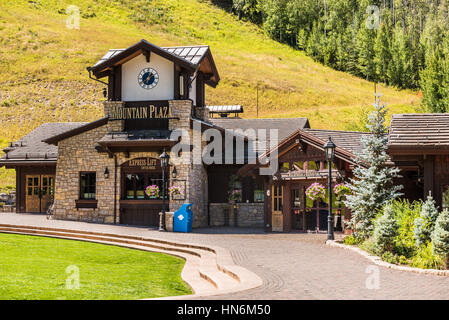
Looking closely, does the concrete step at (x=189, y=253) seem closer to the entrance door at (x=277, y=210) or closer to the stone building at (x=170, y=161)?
the stone building at (x=170, y=161)

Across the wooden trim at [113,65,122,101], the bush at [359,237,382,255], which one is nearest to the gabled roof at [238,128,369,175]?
the bush at [359,237,382,255]

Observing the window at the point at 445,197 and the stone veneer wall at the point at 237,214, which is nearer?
the window at the point at 445,197

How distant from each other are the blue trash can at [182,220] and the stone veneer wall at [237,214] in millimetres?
3857

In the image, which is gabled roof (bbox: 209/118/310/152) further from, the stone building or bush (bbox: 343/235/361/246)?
bush (bbox: 343/235/361/246)

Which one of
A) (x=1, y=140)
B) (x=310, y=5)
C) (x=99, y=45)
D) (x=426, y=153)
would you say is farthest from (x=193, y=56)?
(x=310, y=5)

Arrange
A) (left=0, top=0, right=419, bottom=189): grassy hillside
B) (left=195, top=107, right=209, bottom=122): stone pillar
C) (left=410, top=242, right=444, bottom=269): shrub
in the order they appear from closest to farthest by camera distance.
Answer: (left=410, top=242, right=444, bottom=269): shrub → (left=195, top=107, right=209, bottom=122): stone pillar → (left=0, top=0, right=419, bottom=189): grassy hillside

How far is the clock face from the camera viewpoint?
85.4 feet

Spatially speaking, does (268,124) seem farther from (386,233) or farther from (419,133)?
(386,233)

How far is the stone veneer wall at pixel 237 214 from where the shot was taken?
26141 mm

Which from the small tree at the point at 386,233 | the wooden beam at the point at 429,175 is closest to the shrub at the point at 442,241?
the small tree at the point at 386,233

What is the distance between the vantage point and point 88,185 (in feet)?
86.2

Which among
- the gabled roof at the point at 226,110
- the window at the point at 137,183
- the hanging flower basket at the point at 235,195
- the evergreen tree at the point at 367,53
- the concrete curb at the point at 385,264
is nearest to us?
the concrete curb at the point at 385,264

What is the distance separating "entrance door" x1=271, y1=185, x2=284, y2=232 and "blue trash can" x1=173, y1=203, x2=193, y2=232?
345cm

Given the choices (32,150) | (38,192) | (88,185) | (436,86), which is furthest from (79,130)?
(436,86)
